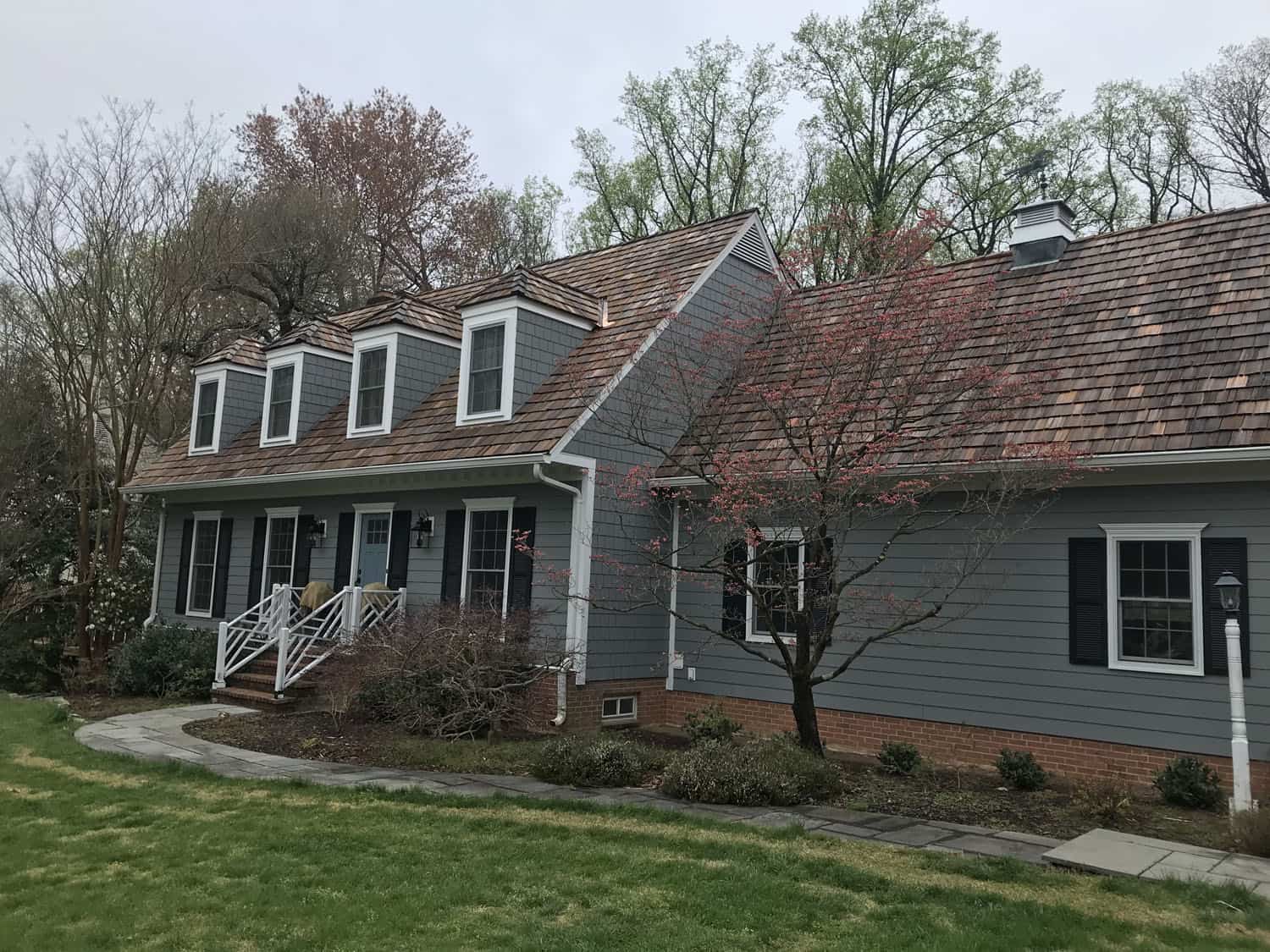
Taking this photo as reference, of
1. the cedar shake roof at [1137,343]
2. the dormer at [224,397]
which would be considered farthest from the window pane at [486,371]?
the dormer at [224,397]

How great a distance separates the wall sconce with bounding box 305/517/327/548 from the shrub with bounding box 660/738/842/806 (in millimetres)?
8883

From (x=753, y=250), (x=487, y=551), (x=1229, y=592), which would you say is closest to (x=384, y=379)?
(x=487, y=551)

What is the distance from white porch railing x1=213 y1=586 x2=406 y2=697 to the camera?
1291cm

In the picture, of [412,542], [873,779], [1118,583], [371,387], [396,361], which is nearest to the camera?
[873,779]

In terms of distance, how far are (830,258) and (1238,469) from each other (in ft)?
25.2

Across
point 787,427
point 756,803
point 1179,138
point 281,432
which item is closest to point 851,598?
point 787,427

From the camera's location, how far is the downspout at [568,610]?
11.3 m

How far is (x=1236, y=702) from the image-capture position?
7.54 metres

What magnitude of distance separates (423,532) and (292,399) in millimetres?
4465

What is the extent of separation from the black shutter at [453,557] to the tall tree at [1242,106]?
2075 centimetres

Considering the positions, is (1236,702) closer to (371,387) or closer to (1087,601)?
(1087,601)

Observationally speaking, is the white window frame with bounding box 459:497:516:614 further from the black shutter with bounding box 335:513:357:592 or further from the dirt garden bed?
the black shutter with bounding box 335:513:357:592

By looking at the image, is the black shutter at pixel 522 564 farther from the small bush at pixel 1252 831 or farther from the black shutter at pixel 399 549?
the small bush at pixel 1252 831

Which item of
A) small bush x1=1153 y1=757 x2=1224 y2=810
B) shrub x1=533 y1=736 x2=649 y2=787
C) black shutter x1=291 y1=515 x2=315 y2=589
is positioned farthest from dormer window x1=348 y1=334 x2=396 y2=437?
small bush x1=1153 y1=757 x2=1224 y2=810
